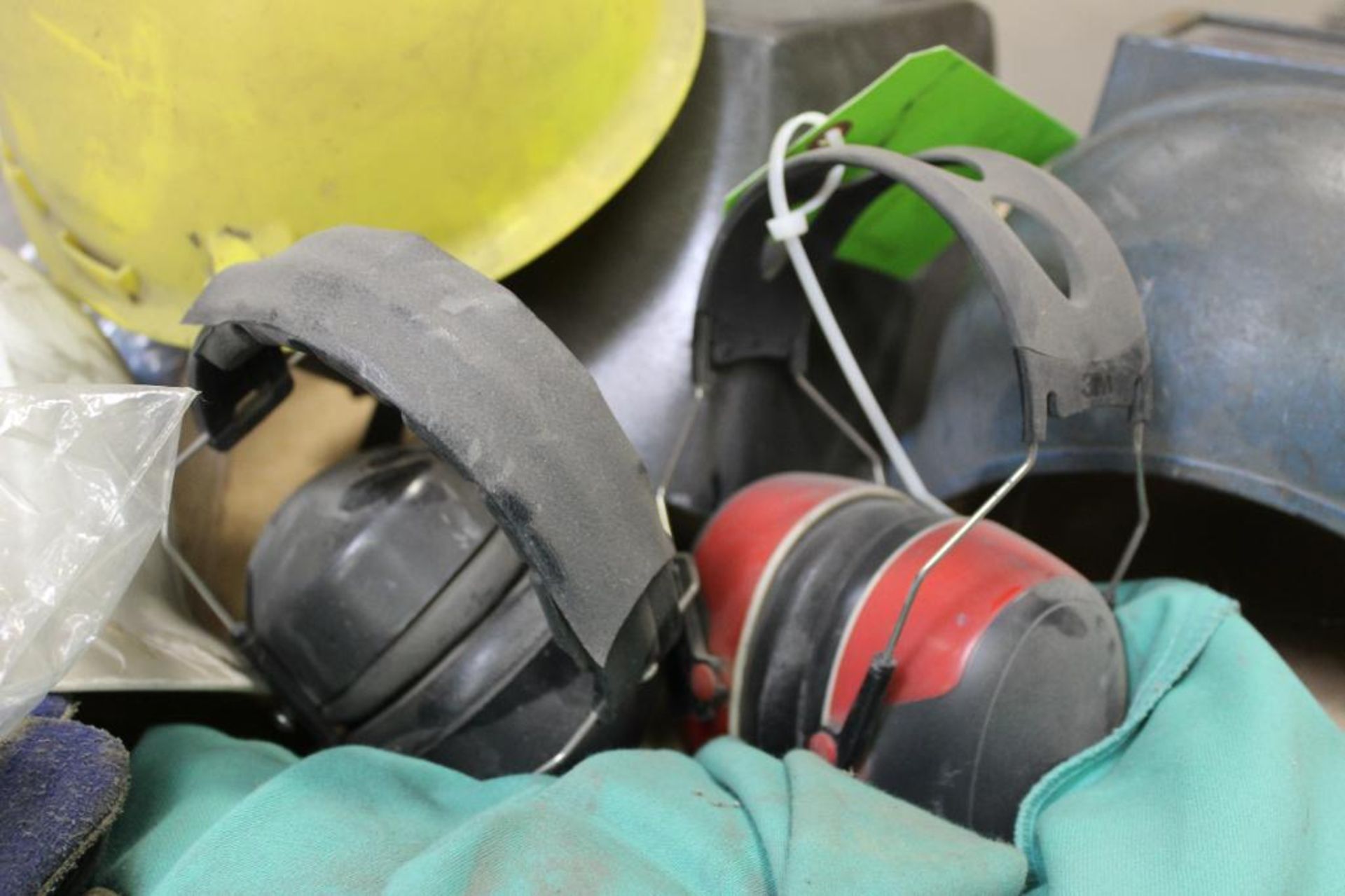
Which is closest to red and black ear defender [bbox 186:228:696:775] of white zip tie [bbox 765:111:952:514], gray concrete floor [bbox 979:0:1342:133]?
white zip tie [bbox 765:111:952:514]

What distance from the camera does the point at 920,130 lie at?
0.55 meters

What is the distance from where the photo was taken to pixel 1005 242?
391 mm

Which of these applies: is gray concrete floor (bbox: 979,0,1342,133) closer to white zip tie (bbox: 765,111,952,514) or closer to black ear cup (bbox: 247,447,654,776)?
white zip tie (bbox: 765,111,952,514)

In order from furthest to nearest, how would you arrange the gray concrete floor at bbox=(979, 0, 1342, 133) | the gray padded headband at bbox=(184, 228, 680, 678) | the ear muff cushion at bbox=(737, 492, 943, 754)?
the gray concrete floor at bbox=(979, 0, 1342, 133) < the ear muff cushion at bbox=(737, 492, 943, 754) < the gray padded headband at bbox=(184, 228, 680, 678)

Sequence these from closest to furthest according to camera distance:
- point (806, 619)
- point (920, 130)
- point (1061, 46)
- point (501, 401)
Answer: point (501, 401) → point (806, 619) → point (920, 130) → point (1061, 46)

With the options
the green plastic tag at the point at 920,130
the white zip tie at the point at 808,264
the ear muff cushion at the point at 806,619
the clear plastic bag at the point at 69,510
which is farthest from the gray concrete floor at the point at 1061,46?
the clear plastic bag at the point at 69,510

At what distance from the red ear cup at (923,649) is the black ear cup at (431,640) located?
62 mm

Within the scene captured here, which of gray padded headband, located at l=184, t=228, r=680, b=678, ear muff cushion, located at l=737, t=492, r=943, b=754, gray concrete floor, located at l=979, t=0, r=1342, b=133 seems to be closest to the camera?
gray padded headband, located at l=184, t=228, r=680, b=678

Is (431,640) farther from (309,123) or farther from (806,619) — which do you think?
(309,123)

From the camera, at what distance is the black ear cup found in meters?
0.40

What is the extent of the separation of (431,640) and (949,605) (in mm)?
183

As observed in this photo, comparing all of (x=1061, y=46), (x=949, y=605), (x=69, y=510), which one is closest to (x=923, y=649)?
(x=949, y=605)

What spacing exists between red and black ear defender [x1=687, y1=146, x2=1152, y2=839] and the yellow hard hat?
0.13 m

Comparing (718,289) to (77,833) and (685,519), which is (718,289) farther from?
(77,833)
